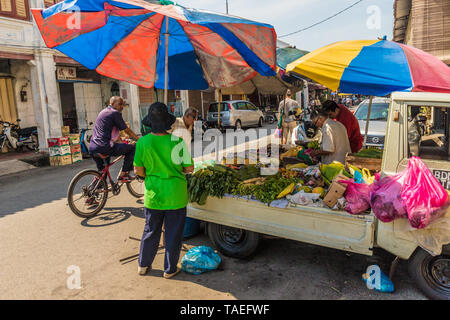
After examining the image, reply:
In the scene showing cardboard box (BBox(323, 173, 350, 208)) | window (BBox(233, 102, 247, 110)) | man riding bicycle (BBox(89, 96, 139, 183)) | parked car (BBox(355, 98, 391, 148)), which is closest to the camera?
cardboard box (BBox(323, 173, 350, 208))

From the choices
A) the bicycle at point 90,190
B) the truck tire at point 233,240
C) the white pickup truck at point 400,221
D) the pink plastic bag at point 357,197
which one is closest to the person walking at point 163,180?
the truck tire at point 233,240

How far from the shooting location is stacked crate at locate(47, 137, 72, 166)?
10539mm

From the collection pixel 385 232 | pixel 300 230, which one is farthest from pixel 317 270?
pixel 385 232

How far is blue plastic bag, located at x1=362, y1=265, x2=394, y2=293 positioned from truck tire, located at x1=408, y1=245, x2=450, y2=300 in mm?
256

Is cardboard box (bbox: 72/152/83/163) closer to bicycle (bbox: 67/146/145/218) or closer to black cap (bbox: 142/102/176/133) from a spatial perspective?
bicycle (bbox: 67/146/145/218)

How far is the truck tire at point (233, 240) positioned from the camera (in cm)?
394

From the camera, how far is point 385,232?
3.05m

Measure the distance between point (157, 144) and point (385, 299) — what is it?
268 centimetres

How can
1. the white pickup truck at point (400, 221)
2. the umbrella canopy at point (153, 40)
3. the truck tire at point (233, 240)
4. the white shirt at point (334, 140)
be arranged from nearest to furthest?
the white pickup truck at point (400, 221), the umbrella canopy at point (153, 40), the truck tire at point (233, 240), the white shirt at point (334, 140)

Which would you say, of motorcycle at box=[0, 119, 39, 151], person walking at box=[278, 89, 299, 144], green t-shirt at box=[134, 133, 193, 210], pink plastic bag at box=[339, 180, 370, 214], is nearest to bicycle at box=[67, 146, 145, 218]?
green t-shirt at box=[134, 133, 193, 210]

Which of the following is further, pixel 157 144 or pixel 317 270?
pixel 317 270

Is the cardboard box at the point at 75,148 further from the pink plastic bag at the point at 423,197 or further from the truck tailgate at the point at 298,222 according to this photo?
the pink plastic bag at the point at 423,197

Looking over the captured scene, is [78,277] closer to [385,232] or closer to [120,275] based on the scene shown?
[120,275]

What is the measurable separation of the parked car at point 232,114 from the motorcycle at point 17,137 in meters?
9.12
